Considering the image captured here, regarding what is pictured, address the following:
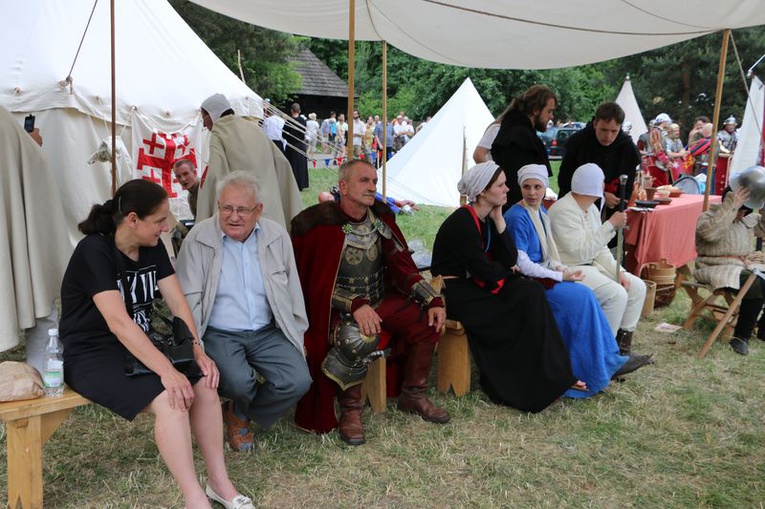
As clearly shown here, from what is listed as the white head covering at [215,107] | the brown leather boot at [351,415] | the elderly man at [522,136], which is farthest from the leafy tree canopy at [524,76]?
the brown leather boot at [351,415]

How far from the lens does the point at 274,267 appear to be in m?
2.77

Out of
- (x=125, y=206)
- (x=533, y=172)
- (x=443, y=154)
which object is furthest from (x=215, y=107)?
(x=443, y=154)

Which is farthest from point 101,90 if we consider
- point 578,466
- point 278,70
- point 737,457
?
point 278,70

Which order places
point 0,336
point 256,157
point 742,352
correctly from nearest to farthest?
point 0,336 < point 256,157 < point 742,352

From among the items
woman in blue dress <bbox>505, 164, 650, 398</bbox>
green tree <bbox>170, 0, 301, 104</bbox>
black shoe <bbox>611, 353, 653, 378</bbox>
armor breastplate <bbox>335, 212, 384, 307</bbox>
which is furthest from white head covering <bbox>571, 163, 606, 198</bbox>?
green tree <bbox>170, 0, 301, 104</bbox>

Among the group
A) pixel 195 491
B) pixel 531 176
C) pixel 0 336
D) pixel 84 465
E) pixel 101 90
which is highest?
pixel 101 90

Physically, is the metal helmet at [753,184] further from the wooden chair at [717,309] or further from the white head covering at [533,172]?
the white head covering at [533,172]

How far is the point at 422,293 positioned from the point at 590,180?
1.32m

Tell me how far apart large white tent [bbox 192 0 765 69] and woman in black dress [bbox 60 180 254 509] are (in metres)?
2.77

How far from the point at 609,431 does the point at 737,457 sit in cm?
55

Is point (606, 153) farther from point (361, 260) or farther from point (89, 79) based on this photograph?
point (89, 79)

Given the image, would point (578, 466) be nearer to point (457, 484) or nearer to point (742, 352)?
point (457, 484)

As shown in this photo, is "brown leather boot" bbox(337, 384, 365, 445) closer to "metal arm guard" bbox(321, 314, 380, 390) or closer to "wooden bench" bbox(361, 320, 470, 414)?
"metal arm guard" bbox(321, 314, 380, 390)

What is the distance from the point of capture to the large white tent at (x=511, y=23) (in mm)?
4176
